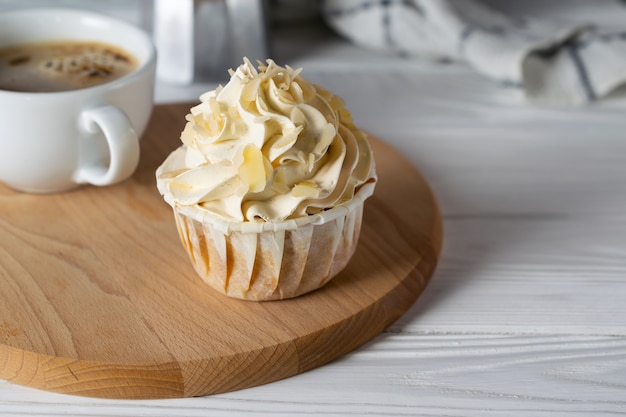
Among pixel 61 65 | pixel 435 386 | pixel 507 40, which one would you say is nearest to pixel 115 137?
pixel 61 65

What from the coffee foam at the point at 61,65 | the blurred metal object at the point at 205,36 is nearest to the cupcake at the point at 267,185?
the coffee foam at the point at 61,65

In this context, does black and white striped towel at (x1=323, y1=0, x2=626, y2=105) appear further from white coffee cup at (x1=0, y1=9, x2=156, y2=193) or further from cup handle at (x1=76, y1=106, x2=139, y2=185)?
cup handle at (x1=76, y1=106, x2=139, y2=185)

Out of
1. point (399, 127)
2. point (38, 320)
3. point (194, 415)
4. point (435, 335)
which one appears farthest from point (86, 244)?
point (399, 127)

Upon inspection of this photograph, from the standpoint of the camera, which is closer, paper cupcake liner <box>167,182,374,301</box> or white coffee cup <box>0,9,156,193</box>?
paper cupcake liner <box>167,182,374,301</box>

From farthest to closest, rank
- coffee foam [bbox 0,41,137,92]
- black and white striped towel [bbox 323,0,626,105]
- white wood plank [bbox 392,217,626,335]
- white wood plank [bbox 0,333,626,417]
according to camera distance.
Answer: black and white striped towel [bbox 323,0,626,105] → coffee foam [bbox 0,41,137,92] → white wood plank [bbox 392,217,626,335] → white wood plank [bbox 0,333,626,417]

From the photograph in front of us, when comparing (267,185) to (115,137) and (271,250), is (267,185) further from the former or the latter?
(115,137)

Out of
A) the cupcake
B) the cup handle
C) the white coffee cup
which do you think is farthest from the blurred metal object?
the cupcake

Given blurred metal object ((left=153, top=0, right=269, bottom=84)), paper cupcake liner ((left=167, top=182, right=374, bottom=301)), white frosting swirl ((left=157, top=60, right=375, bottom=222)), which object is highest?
white frosting swirl ((left=157, top=60, right=375, bottom=222))

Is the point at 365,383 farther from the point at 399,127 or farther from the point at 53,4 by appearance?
the point at 53,4
